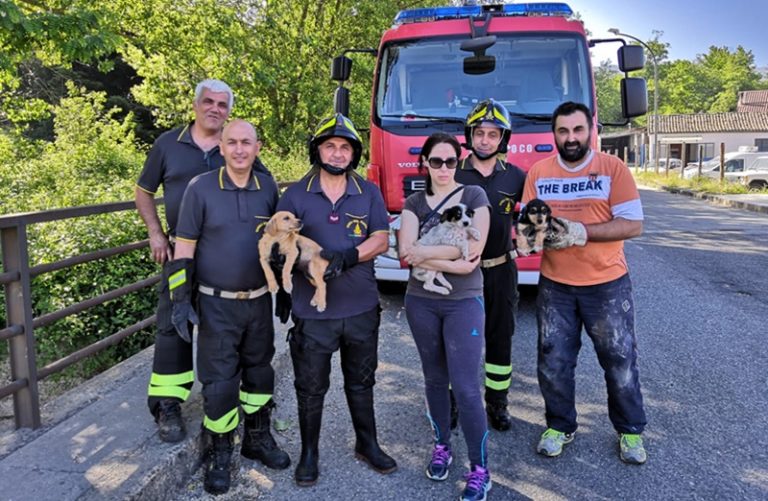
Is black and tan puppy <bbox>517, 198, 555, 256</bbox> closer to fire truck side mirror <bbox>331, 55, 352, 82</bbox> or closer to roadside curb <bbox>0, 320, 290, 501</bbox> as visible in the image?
roadside curb <bbox>0, 320, 290, 501</bbox>

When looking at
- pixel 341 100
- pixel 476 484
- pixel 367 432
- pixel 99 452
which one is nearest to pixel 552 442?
pixel 476 484

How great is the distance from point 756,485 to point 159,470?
2993mm

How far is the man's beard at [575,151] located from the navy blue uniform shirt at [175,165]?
5.33 ft

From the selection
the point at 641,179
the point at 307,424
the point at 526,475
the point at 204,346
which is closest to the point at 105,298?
the point at 204,346

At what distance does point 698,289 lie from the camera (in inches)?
297

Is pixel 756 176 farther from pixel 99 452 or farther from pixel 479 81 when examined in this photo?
pixel 99 452

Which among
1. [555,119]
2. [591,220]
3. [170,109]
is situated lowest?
[591,220]

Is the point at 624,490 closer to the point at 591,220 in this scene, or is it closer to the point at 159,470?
the point at 591,220

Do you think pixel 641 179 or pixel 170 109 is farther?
pixel 641 179

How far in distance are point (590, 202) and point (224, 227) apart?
6.28ft

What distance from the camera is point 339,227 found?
2965 mm

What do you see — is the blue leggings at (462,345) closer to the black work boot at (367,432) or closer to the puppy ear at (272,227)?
the black work boot at (367,432)

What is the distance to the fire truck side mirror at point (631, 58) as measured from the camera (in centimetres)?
579

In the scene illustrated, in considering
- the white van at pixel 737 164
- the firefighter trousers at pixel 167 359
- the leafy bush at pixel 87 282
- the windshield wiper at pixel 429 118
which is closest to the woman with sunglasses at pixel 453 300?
the firefighter trousers at pixel 167 359
